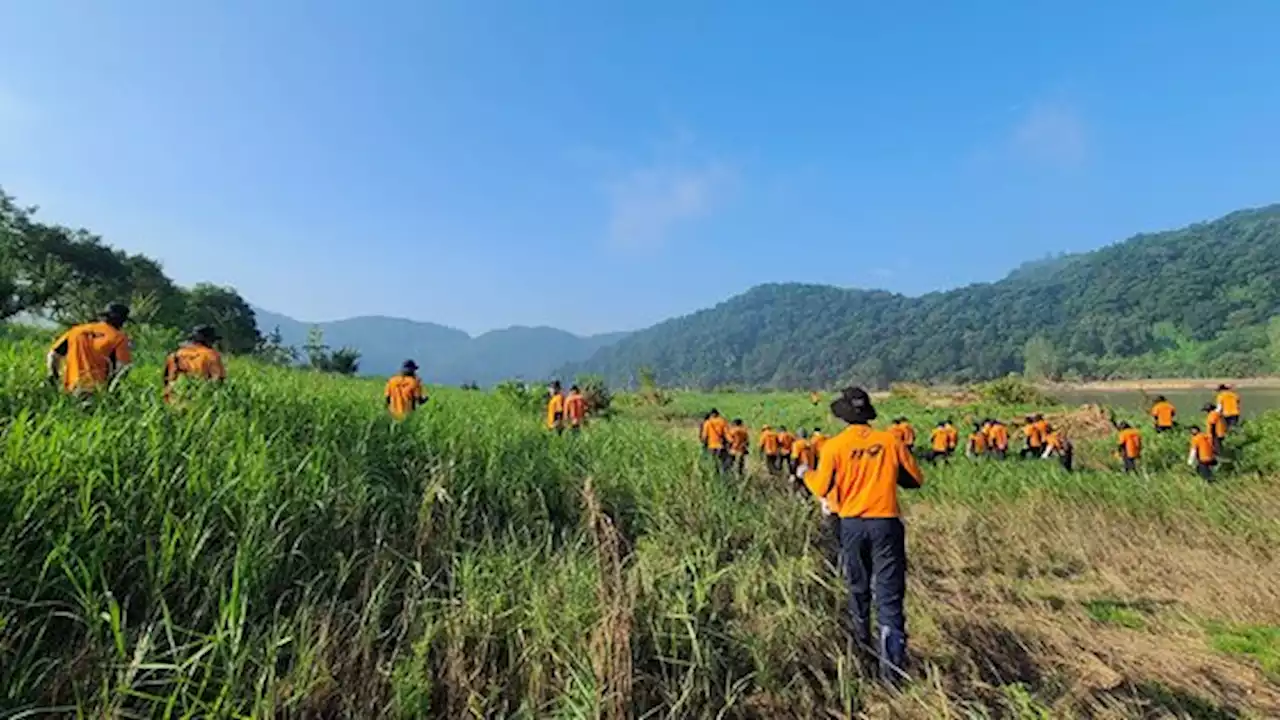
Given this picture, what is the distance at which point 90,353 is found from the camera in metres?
5.23

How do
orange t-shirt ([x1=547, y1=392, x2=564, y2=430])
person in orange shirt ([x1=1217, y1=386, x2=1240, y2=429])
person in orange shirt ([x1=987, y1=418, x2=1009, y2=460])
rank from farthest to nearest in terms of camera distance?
person in orange shirt ([x1=987, y1=418, x2=1009, y2=460])
person in orange shirt ([x1=1217, y1=386, x2=1240, y2=429])
orange t-shirt ([x1=547, y1=392, x2=564, y2=430])

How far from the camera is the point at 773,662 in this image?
348cm

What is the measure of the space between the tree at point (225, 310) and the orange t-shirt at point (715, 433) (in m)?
30.1

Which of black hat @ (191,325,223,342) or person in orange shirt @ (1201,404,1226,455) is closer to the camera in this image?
black hat @ (191,325,223,342)

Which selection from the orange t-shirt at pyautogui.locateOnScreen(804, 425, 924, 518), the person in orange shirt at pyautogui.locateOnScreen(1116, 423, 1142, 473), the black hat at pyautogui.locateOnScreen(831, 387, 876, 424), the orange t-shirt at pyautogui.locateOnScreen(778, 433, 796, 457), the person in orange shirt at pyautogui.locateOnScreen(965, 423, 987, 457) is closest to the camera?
the orange t-shirt at pyautogui.locateOnScreen(804, 425, 924, 518)

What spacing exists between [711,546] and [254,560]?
300 cm

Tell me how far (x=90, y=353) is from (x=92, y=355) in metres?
0.02

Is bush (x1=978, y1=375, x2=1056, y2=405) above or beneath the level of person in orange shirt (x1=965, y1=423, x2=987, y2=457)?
above

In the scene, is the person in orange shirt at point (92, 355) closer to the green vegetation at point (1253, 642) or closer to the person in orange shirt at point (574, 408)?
the person in orange shirt at point (574, 408)

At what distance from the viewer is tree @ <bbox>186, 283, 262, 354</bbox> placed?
37312 millimetres

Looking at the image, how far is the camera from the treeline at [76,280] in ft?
90.6

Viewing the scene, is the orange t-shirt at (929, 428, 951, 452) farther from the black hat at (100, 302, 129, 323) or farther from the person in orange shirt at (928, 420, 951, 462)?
the black hat at (100, 302, 129, 323)

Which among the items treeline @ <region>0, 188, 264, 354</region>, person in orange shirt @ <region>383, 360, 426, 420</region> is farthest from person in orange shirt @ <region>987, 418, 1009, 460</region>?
treeline @ <region>0, 188, 264, 354</region>

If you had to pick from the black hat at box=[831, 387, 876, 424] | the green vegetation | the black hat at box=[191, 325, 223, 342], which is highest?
the black hat at box=[191, 325, 223, 342]
